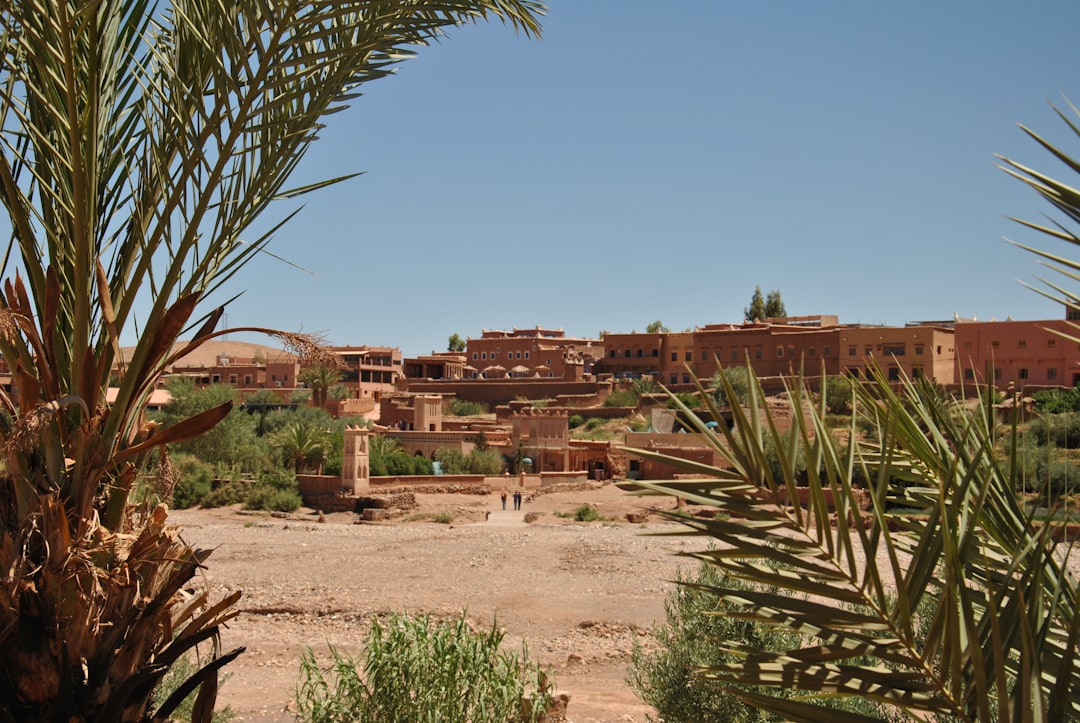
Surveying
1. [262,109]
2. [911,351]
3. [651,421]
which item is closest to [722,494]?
[262,109]

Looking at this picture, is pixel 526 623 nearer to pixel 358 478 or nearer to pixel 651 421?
pixel 358 478

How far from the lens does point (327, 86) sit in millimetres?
3393

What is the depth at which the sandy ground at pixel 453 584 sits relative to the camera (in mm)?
11938

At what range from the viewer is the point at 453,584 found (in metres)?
16.9

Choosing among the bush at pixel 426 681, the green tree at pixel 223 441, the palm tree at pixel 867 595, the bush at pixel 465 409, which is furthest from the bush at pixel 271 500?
the palm tree at pixel 867 595

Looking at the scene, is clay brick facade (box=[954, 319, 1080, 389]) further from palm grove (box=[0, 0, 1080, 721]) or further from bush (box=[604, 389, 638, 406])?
palm grove (box=[0, 0, 1080, 721])

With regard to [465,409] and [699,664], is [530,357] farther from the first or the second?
[699,664]

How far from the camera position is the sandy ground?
11.9 meters

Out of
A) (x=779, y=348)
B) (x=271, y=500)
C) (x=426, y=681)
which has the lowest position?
(x=271, y=500)

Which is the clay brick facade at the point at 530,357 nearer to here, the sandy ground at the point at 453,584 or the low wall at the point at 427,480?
the low wall at the point at 427,480

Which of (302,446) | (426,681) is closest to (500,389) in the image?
(302,446)

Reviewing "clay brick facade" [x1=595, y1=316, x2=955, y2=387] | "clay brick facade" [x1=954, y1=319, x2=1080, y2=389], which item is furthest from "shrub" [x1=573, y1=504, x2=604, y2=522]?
"clay brick facade" [x1=954, y1=319, x2=1080, y2=389]

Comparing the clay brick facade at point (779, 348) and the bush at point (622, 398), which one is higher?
the clay brick facade at point (779, 348)

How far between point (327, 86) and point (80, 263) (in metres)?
1.03
